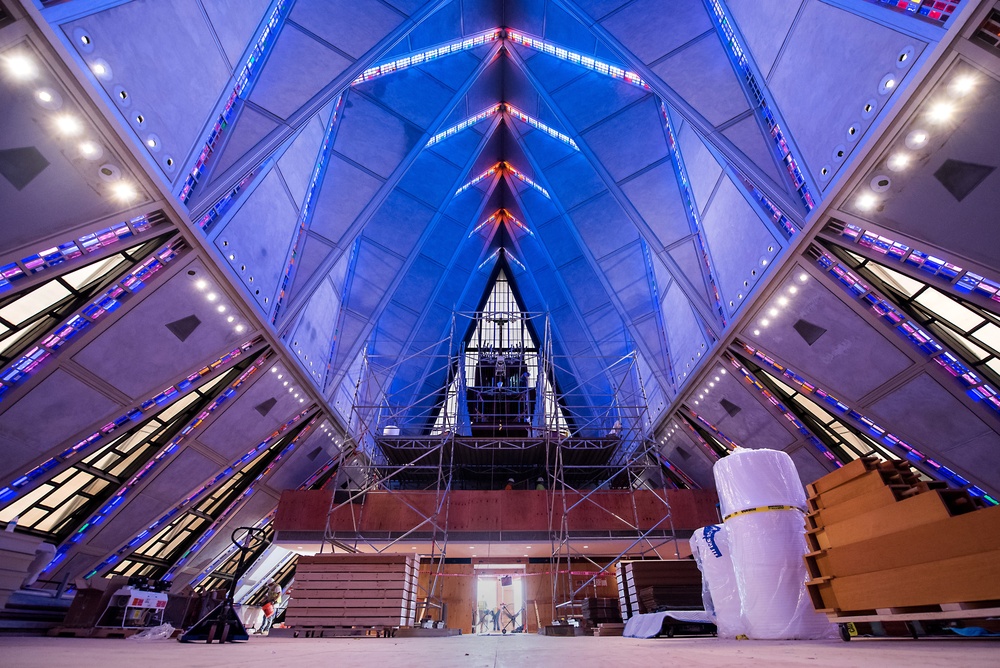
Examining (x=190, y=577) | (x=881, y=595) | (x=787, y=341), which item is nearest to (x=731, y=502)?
(x=881, y=595)

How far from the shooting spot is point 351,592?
9922mm

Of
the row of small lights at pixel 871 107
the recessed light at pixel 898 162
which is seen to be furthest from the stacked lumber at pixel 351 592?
the recessed light at pixel 898 162

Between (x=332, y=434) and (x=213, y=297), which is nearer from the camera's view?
(x=213, y=297)

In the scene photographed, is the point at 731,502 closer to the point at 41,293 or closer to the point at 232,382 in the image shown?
the point at 41,293

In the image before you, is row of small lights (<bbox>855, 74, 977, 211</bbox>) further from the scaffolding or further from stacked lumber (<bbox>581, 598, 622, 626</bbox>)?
the scaffolding

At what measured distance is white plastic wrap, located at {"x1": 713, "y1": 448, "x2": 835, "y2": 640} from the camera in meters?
4.01

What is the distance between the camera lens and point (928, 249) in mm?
7414

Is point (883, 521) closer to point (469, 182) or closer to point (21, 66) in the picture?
point (21, 66)

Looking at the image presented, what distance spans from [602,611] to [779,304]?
751 centimetres

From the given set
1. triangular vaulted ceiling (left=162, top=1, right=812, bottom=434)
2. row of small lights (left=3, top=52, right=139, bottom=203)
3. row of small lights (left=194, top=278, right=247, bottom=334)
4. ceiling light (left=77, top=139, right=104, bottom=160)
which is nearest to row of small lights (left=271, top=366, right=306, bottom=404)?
triangular vaulted ceiling (left=162, top=1, right=812, bottom=434)

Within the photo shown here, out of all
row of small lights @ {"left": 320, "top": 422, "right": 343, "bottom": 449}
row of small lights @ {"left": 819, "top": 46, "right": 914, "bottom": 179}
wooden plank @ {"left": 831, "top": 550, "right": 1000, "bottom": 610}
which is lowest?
wooden plank @ {"left": 831, "top": 550, "right": 1000, "bottom": 610}

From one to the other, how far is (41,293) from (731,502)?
1014 cm

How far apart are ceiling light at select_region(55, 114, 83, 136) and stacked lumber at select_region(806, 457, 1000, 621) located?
9.70m

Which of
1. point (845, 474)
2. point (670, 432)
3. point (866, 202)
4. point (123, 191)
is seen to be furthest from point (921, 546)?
point (670, 432)
